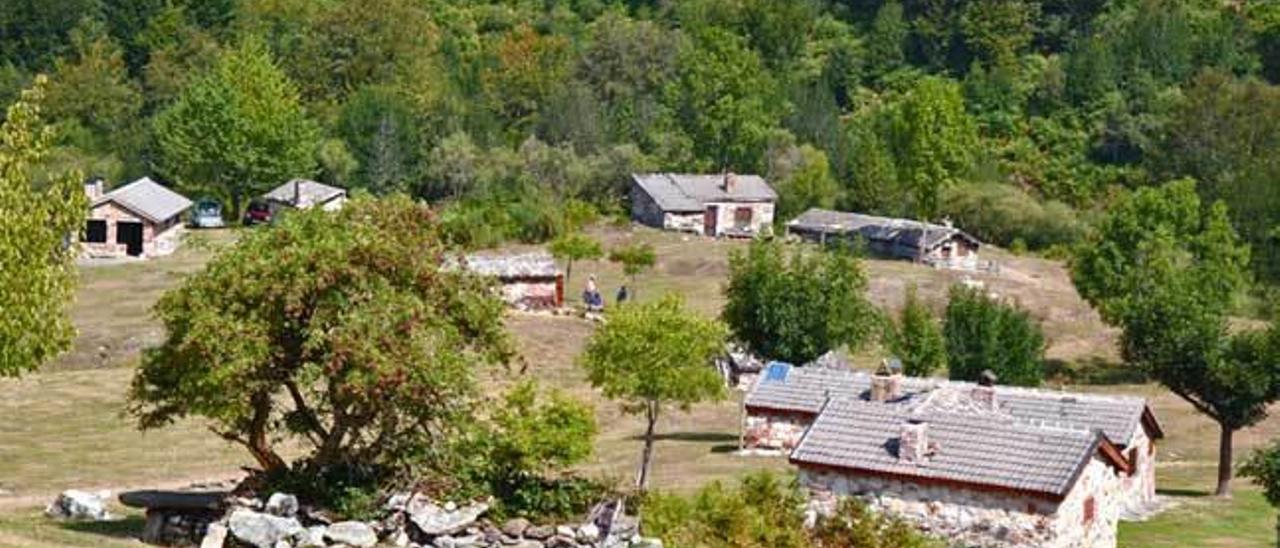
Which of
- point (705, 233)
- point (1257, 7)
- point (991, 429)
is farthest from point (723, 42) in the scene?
point (991, 429)

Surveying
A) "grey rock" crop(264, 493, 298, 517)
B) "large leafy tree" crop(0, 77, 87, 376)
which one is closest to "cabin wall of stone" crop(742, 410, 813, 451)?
"grey rock" crop(264, 493, 298, 517)

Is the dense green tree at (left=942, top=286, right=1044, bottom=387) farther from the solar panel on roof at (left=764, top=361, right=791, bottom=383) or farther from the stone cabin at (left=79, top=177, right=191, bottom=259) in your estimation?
the stone cabin at (left=79, top=177, right=191, bottom=259)

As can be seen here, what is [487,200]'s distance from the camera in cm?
10669

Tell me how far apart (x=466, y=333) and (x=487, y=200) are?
68.2m

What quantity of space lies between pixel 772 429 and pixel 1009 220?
58.6 metres

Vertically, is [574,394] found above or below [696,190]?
below

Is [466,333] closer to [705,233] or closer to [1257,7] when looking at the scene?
[705,233]

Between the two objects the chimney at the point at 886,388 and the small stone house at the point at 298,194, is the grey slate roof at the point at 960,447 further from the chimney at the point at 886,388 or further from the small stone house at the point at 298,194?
the small stone house at the point at 298,194

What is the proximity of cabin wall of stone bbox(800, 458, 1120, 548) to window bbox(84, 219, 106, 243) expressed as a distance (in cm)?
5372

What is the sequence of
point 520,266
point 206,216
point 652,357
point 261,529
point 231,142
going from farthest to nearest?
1. point 231,142
2. point 206,216
3. point 520,266
4. point 652,357
5. point 261,529

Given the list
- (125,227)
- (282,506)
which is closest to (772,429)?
(282,506)

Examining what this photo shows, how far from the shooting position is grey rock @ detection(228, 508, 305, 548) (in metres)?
35.4

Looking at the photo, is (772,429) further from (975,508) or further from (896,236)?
(896,236)

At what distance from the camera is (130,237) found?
9012cm
